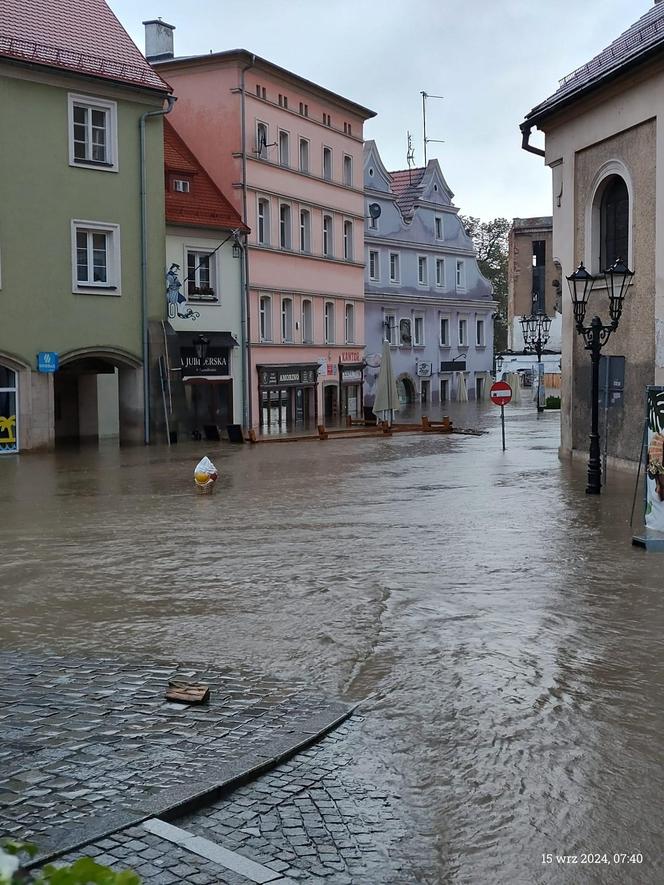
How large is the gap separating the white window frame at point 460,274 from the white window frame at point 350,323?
1741cm

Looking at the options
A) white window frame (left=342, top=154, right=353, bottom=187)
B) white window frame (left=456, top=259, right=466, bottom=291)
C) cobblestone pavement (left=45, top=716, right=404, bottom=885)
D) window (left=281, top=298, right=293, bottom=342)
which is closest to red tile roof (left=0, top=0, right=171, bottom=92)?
window (left=281, top=298, right=293, bottom=342)

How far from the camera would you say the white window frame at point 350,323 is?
48069 millimetres

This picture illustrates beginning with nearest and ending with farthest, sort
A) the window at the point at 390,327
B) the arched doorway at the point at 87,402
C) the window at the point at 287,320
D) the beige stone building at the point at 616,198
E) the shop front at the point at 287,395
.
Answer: the beige stone building at the point at 616,198 < the arched doorway at the point at 87,402 < the shop front at the point at 287,395 < the window at the point at 287,320 < the window at the point at 390,327

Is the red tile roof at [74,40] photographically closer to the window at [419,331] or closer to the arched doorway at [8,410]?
the arched doorway at [8,410]

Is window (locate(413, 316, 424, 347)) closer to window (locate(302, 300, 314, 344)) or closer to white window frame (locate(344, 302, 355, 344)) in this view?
white window frame (locate(344, 302, 355, 344))

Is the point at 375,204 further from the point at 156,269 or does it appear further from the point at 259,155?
the point at 156,269

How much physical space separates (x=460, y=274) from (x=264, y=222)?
25.6 meters

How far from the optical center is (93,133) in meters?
30.6

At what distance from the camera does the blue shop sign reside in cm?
2914

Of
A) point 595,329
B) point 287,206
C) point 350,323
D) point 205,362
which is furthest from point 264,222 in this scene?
point 595,329

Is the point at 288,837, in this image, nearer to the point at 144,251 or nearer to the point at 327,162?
the point at 144,251

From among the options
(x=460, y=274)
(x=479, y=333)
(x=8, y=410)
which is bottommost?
(x=8, y=410)

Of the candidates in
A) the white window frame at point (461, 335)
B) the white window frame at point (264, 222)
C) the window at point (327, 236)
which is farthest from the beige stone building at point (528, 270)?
the white window frame at point (264, 222)

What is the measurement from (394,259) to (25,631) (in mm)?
50420
